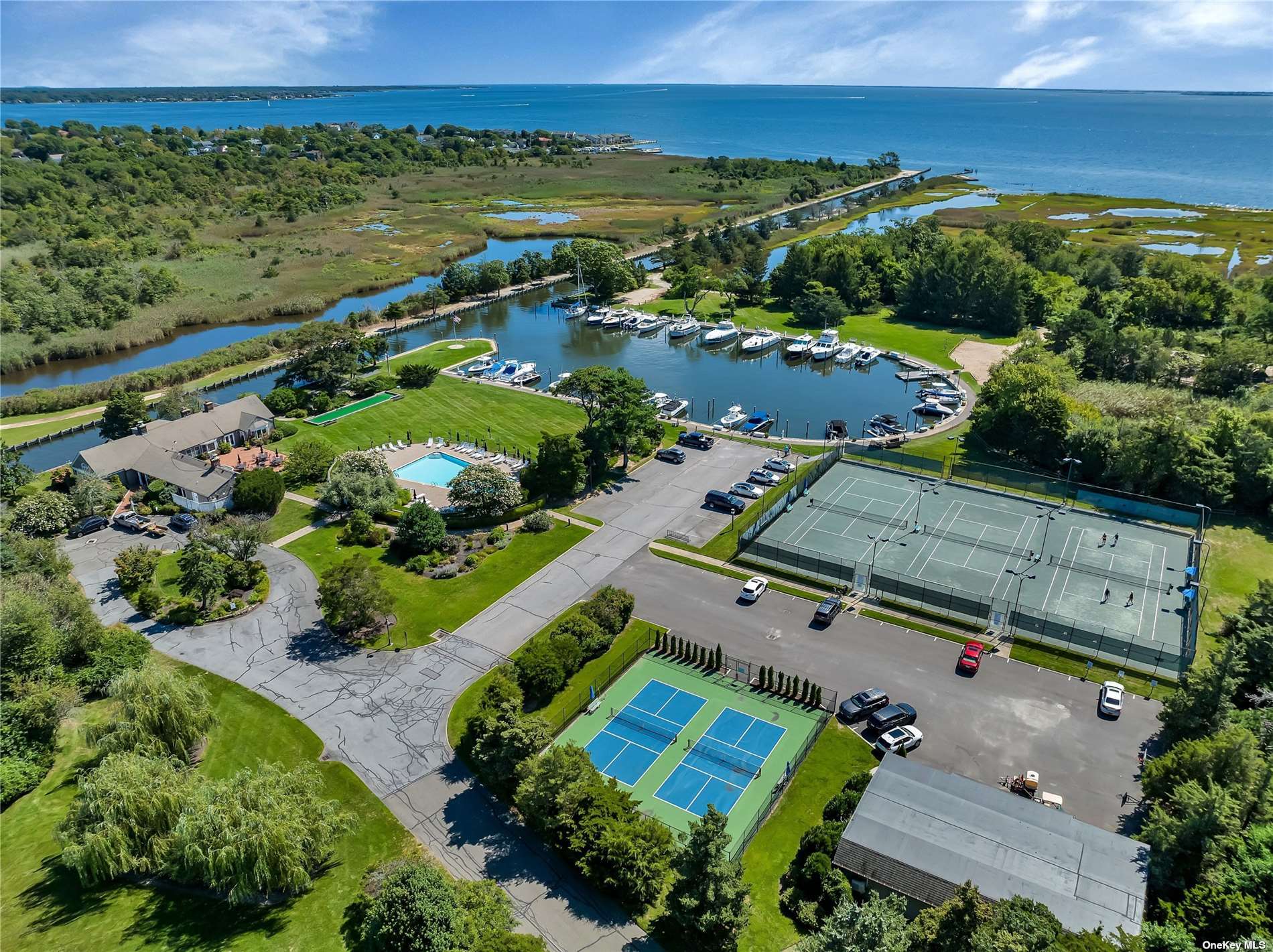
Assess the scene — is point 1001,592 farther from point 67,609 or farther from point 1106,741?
point 67,609

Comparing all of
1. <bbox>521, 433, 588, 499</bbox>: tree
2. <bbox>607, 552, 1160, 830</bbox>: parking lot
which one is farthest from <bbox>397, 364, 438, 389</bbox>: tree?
<bbox>607, 552, 1160, 830</bbox>: parking lot

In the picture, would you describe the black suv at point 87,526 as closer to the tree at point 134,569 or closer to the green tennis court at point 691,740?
the tree at point 134,569

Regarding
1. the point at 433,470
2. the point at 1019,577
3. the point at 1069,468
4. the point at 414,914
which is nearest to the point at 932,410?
the point at 1069,468

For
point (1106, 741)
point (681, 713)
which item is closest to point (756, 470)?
point (681, 713)

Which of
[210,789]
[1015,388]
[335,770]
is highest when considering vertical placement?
[1015,388]

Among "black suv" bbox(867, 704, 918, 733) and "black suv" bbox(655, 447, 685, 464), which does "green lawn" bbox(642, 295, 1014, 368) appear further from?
"black suv" bbox(867, 704, 918, 733)

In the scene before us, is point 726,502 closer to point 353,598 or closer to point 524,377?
point 353,598
